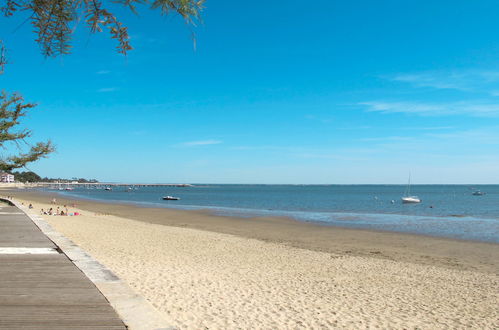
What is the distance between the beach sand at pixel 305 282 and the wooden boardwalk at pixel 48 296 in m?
0.97

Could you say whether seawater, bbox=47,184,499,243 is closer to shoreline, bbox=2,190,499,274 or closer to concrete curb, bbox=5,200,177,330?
shoreline, bbox=2,190,499,274

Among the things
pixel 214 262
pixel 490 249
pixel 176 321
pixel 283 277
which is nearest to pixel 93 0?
pixel 176 321

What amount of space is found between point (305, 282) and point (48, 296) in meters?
6.81

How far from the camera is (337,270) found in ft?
41.0

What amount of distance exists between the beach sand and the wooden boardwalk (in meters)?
0.97

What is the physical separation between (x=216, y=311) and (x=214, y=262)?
601 cm

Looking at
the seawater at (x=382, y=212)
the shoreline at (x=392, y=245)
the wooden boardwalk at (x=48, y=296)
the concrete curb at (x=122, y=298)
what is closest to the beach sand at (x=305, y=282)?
the shoreline at (x=392, y=245)

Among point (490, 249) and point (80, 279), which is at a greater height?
point (80, 279)

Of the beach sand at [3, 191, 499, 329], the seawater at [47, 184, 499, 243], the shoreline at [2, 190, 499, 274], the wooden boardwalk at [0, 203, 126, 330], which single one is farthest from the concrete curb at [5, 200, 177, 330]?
the seawater at [47, 184, 499, 243]

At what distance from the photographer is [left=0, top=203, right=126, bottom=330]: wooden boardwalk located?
151 inches

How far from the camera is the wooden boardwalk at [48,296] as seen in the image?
3.85 meters

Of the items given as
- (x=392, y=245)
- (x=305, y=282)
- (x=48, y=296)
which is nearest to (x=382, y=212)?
(x=392, y=245)

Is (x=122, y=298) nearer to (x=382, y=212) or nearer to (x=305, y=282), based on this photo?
(x=305, y=282)

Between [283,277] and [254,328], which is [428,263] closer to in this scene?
[283,277]
